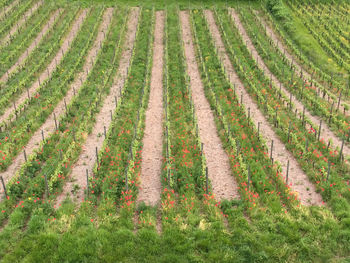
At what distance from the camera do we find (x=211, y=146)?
19328 millimetres

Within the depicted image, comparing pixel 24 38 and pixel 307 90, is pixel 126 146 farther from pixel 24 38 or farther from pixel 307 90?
pixel 24 38

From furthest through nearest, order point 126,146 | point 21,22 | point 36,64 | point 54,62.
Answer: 1. point 21,22
2. point 54,62
3. point 36,64
4. point 126,146

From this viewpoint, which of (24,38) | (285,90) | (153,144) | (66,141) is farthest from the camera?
(24,38)

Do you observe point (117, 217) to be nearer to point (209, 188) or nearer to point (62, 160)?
point (209, 188)

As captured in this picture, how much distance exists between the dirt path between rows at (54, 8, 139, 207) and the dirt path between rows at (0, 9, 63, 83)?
8518mm

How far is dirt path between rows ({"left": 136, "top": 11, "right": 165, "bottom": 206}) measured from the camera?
609 inches

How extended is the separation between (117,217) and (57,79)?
17.5 m

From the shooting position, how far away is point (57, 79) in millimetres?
27969

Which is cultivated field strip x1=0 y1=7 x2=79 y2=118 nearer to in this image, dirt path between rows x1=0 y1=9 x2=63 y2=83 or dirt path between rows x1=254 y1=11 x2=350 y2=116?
dirt path between rows x1=0 y1=9 x2=63 y2=83

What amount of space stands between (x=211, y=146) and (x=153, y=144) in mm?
3065

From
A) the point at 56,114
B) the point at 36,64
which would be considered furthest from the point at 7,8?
the point at 56,114

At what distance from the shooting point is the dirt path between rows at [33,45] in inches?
1164

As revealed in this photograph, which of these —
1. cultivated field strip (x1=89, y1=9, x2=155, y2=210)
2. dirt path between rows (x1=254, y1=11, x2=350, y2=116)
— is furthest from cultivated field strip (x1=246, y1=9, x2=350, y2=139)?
cultivated field strip (x1=89, y1=9, x2=155, y2=210)

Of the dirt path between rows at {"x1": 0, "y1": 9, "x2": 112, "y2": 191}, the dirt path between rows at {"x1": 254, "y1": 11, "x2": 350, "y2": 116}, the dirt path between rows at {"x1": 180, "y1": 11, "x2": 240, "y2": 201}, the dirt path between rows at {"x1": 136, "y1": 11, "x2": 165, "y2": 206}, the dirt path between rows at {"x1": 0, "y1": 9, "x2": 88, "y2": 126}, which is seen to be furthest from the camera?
the dirt path between rows at {"x1": 254, "y1": 11, "x2": 350, "y2": 116}
